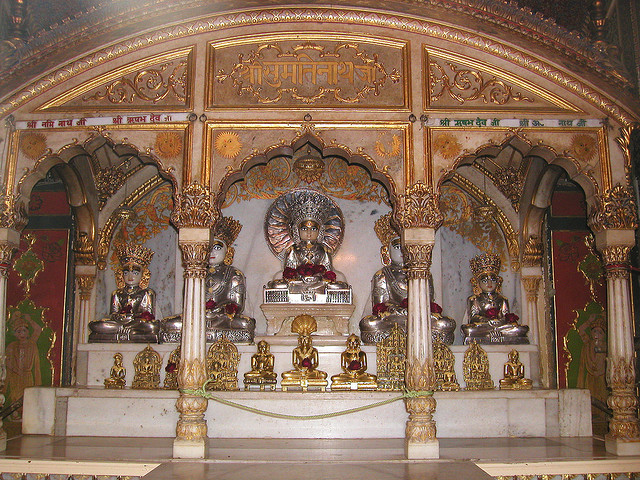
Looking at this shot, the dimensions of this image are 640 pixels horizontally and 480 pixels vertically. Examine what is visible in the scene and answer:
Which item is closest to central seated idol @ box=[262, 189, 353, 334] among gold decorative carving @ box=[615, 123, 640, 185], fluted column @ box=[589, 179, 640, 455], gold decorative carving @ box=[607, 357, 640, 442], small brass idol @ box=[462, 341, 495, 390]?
small brass idol @ box=[462, 341, 495, 390]

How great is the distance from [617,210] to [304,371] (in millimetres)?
4275

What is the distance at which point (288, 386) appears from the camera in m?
8.77

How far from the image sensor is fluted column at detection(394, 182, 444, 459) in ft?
24.1

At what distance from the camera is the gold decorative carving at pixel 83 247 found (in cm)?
1037

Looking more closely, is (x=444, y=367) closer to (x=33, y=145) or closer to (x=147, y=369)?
(x=147, y=369)

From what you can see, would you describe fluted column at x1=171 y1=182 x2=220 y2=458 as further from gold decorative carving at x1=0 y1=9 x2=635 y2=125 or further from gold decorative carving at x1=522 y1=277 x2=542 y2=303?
gold decorative carving at x1=522 y1=277 x2=542 y2=303

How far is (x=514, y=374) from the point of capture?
914 cm

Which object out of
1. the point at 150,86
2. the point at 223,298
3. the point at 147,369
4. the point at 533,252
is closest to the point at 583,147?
the point at 533,252

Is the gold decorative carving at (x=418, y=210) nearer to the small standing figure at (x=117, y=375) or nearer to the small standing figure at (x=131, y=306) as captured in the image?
the small standing figure at (x=131, y=306)

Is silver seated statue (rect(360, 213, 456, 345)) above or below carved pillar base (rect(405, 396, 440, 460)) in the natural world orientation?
above

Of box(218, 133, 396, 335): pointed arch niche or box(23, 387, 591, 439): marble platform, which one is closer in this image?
box(23, 387, 591, 439): marble platform

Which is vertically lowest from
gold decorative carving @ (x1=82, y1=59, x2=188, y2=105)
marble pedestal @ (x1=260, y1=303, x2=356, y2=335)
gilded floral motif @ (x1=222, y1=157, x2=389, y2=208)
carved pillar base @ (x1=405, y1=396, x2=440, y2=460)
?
carved pillar base @ (x1=405, y1=396, x2=440, y2=460)

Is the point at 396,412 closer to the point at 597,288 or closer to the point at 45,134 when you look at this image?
the point at 597,288

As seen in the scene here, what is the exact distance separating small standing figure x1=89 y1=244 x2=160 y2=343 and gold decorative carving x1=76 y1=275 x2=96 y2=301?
1.25ft
